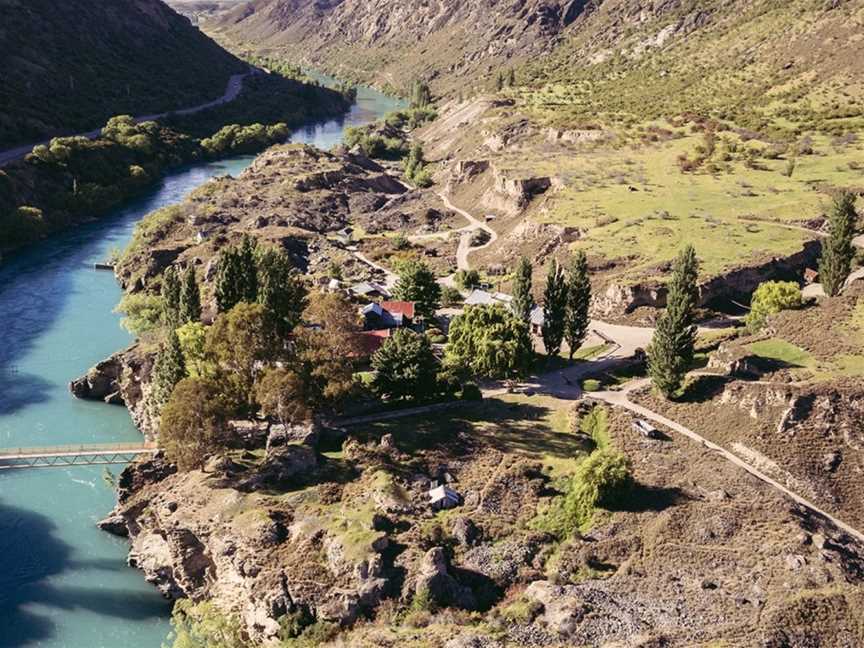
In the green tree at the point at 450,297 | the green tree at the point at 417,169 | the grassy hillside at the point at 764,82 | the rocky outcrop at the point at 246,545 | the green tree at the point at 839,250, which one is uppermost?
the grassy hillside at the point at 764,82

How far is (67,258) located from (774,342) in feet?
344

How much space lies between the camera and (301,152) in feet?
566

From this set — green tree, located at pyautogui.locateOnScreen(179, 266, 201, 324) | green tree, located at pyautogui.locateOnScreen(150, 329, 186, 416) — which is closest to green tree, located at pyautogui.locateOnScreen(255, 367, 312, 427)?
green tree, located at pyautogui.locateOnScreen(150, 329, 186, 416)

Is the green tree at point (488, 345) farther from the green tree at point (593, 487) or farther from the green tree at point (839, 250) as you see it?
the green tree at point (839, 250)

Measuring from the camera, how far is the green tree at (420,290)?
89688 mm

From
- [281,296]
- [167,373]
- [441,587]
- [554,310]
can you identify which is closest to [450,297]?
[554,310]

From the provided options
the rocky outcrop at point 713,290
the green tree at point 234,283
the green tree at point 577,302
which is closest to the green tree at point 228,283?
the green tree at point 234,283

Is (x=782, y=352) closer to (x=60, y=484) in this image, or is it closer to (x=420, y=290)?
(x=420, y=290)

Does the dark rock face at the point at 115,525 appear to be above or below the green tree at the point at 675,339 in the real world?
below

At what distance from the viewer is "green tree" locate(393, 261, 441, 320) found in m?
89.7

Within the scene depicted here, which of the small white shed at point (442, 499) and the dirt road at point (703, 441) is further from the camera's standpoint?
the small white shed at point (442, 499)

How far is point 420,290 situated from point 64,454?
42.6 m

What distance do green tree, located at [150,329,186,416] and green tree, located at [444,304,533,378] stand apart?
81.3 feet

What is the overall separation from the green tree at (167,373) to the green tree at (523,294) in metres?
35.3
